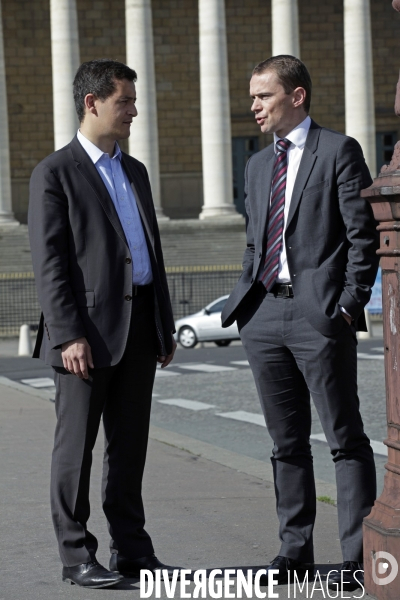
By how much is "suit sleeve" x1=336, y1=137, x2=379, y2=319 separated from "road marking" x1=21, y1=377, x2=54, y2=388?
13362 mm

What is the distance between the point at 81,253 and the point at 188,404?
9.32 m

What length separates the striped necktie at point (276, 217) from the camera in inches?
226

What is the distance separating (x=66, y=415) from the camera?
5.77m

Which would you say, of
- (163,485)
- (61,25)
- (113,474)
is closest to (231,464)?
(163,485)

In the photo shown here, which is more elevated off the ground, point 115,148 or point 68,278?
point 115,148

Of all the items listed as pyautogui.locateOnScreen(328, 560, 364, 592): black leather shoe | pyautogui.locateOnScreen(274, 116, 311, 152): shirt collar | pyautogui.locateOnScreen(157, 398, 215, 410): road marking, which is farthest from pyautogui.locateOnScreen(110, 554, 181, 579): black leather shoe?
pyautogui.locateOnScreen(157, 398, 215, 410): road marking

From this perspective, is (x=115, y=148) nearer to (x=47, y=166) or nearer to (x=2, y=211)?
(x=47, y=166)

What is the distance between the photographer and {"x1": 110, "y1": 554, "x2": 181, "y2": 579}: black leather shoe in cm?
577

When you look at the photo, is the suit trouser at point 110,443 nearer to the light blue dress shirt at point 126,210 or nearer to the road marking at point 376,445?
the light blue dress shirt at point 126,210

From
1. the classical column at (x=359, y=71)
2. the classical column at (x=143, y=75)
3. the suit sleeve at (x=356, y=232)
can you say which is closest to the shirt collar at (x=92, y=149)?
the suit sleeve at (x=356, y=232)

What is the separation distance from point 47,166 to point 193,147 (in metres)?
49.7

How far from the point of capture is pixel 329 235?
18.4ft

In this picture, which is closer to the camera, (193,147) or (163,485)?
(163,485)

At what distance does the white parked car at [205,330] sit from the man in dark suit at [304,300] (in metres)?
→ 22.4
